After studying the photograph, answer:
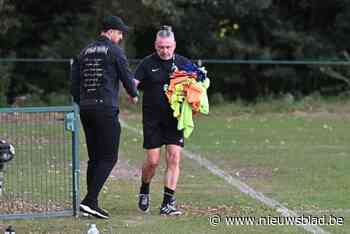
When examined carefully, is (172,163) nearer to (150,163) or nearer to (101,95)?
(150,163)

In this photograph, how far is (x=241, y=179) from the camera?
11.7 metres

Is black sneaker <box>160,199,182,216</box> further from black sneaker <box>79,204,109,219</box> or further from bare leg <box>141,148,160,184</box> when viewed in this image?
black sneaker <box>79,204,109,219</box>

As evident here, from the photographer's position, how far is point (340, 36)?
27.0m

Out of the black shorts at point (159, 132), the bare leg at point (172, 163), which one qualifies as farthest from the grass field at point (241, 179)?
the black shorts at point (159, 132)

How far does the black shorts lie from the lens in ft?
30.4

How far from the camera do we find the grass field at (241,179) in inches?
339

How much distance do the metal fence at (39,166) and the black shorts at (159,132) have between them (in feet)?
2.63

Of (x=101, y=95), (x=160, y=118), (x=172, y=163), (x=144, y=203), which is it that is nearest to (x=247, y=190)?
(x=172, y=163)

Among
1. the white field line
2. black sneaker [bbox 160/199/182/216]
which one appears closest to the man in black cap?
black sneaker [bbox 160/199/182/216]

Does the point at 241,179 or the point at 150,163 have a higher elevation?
the point at 150,163

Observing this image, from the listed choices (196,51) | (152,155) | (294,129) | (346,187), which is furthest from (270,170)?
(196,51)
